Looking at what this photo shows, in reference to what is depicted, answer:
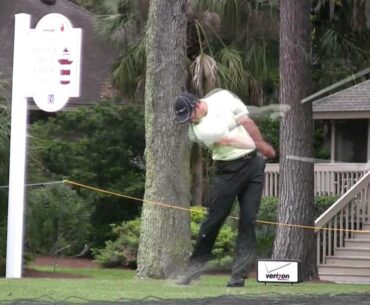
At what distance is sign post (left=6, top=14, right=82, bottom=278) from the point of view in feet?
39.0

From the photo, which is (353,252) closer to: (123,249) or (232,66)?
(123,249)

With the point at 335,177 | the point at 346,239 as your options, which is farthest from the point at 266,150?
the point at 335,177

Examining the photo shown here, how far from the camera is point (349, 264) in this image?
18.2 m

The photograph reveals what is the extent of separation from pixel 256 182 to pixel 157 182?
138 inches

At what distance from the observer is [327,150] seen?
82.6ft

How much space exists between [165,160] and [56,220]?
5678 millimetres

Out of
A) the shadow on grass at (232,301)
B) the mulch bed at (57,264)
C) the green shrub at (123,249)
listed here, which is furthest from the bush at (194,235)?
the shadow on grass at (232,301)

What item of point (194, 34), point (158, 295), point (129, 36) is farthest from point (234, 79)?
point (158, 295)

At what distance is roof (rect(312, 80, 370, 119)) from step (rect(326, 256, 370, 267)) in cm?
521

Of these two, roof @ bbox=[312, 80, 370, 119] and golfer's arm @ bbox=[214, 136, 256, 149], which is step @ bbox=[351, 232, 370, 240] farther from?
golfer's arm @ bbox=[214, 136, 256, 149]

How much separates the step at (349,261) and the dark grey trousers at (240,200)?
9345 mm

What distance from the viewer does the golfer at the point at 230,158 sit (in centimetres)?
864

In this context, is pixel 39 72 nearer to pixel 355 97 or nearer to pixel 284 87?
pixel 284 87

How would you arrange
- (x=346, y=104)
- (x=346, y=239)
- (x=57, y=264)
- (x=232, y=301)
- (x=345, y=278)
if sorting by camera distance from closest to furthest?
(x=232, y=301)
(x=345, y=278)
(x=346, y=239)
(x=57, y=264)
(x=346, y=104)
